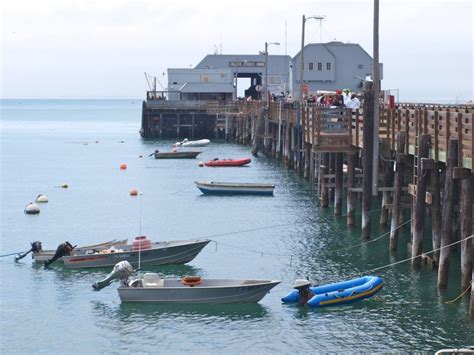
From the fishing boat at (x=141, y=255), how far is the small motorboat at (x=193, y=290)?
4.76 meters

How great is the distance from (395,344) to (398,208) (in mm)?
10897

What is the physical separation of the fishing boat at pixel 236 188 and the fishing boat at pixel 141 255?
2346 cm

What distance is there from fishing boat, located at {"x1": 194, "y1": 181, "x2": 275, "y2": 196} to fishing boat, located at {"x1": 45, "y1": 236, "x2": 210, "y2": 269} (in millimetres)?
23460

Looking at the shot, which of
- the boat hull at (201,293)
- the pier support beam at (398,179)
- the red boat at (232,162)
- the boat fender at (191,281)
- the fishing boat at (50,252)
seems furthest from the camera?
the red boat at (232,162)

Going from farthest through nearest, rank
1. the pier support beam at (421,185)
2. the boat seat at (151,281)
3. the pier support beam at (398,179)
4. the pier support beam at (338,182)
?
the pier support beam at (338,182)
the pier support beam at (398,179)
the pier support beam at (421,185)
the boat seat at (151,281)

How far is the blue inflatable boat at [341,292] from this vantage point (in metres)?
30.2

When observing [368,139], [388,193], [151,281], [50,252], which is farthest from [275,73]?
[151,281]

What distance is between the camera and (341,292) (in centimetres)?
3041

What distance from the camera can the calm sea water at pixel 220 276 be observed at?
27.3 metres

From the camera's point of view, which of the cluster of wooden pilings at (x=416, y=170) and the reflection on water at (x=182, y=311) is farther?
the reflection on water at (x=182, y=311)

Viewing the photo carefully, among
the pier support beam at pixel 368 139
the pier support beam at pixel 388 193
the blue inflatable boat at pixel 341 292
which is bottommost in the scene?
the blue inflatable boat at pixel 341 292

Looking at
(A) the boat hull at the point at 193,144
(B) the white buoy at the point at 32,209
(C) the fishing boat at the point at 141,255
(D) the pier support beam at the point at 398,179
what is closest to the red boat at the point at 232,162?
(A) the boat hull at the point at 193,144

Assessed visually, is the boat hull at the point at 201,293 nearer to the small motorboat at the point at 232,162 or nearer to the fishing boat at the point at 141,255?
the fishing boat at the point at 141,255

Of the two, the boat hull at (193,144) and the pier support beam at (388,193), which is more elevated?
the pier support beam at (388,193)
